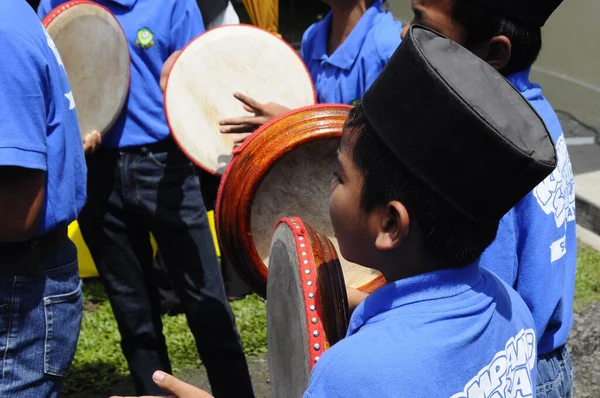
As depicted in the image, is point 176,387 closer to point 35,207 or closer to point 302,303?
point 302,303

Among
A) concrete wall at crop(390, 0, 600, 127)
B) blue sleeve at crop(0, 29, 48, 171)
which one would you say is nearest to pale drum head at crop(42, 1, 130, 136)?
blue sleeve at crop(0, 29, 48, 171)

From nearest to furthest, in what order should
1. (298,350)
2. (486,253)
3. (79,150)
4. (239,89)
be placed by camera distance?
(298,350)
(486,253)
(79,150)
(239,89)

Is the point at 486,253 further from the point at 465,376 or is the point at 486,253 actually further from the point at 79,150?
the point at 79,150

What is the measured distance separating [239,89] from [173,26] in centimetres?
52

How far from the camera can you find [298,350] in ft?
4.83

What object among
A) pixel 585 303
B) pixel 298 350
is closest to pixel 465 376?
pixel 298 350

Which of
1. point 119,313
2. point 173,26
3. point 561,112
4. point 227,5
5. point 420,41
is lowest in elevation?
point 561,112

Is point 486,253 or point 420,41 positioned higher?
point 420,41

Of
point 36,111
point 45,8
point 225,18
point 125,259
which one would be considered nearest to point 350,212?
point 36,111

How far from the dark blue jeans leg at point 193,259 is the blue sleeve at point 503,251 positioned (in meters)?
1.78

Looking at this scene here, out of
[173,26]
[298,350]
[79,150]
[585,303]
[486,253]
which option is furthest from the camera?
[585,303]

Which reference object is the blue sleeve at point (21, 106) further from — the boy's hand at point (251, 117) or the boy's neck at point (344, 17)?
the boy's neck at point (344, 17)

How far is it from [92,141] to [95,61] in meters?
0.33

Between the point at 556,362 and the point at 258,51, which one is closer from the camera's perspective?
the point at 556,362
